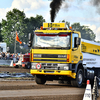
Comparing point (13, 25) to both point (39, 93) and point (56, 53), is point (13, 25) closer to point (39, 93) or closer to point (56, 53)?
point (56, 53)

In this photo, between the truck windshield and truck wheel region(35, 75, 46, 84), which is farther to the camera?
truck wheel region(35, 75, 46, 84)

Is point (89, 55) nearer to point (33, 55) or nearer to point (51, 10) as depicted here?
point (33, 55)

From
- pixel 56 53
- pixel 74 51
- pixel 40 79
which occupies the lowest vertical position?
pixel 40 79

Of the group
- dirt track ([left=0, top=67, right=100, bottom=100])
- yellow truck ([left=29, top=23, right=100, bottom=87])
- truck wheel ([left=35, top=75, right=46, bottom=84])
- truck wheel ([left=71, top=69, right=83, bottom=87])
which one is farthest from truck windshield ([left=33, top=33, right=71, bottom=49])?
dirt track ([left=0, top=67, right=100, bottom=100])

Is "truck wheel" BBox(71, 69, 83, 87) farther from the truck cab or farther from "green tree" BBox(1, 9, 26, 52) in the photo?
"green tree" BBox(1, 9, 26, 52)

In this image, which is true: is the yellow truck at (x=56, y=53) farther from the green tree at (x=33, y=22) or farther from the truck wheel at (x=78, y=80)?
the green tree at (x=33, y=22)

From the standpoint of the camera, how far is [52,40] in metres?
15.8

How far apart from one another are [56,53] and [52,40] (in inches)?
27.3

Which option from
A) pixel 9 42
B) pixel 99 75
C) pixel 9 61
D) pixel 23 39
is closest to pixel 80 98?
pixel 99 75

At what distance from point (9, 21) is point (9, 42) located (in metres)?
7.00

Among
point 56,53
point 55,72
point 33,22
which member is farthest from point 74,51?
point 33,22

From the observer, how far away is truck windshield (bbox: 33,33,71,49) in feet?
51.3

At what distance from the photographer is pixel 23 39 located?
100 meters

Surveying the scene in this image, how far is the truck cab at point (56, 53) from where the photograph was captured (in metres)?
15.6
